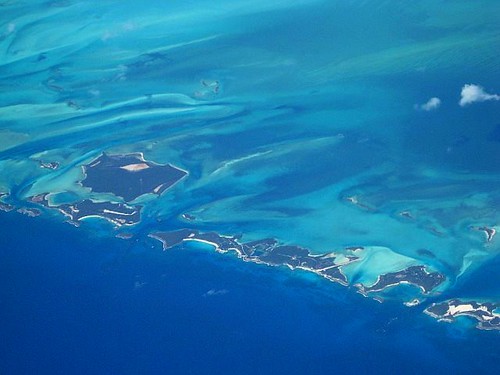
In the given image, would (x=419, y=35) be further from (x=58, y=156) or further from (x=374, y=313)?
(x=58, y=156)

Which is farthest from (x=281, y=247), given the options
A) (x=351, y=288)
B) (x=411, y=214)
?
(x=411, y=214)

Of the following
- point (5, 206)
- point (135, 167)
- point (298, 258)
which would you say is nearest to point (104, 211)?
point (135, 167)

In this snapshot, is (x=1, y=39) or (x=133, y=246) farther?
(x=1, y=39)

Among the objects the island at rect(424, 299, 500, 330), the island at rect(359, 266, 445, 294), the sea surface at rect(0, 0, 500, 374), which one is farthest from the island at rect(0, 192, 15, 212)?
the island at rect(424, 299, 500, 330)

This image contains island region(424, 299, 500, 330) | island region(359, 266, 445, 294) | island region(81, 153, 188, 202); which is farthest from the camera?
island region(81, 153, 188, 202)

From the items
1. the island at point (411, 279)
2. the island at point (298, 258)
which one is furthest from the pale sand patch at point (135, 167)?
the island at point (411, 279)

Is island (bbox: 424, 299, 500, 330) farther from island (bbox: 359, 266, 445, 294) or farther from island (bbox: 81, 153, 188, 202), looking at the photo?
island (bbox: 81, 153, 188, 202)

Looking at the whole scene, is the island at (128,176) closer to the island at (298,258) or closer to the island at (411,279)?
the island at (298,258)
